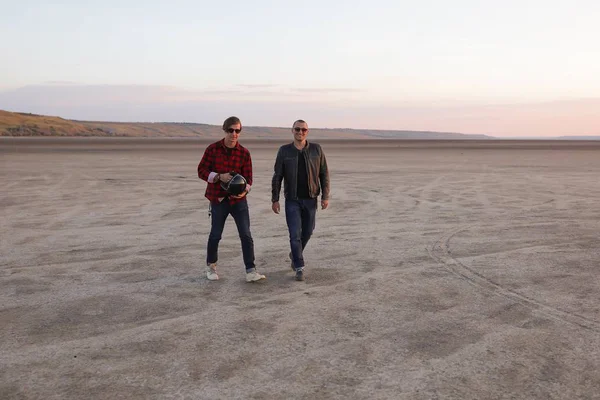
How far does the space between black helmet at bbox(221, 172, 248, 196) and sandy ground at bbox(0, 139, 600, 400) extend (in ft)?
3.53

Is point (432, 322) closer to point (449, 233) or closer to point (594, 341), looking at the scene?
point (594, 341)

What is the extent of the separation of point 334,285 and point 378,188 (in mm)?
10551

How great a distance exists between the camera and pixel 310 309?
5750 millimetres

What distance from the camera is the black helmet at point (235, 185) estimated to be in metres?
6.40

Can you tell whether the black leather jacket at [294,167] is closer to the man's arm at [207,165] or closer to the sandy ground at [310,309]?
the man's arm at [207,165]

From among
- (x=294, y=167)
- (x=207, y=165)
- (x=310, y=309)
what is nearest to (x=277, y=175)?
(x=294, y=167)

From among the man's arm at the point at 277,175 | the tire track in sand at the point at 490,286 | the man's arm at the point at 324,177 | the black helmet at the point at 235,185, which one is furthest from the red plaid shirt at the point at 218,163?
the tire track in sand at the point at 490,286

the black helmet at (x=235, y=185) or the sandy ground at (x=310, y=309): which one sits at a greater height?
the black helmet at (x=235, y=185)

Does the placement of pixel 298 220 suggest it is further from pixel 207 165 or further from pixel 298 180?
pixel 207 165

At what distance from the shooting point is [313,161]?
690cm

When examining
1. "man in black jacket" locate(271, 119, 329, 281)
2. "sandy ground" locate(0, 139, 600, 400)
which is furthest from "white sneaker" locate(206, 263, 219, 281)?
"man in black jacket" locate(271, 119, 329, 281)

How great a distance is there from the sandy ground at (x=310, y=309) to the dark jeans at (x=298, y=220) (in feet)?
1.09

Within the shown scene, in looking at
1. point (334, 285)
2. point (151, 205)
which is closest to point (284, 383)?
point (334, 285)

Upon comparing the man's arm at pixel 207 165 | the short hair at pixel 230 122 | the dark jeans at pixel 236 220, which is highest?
the short hair at pixel 230 122
